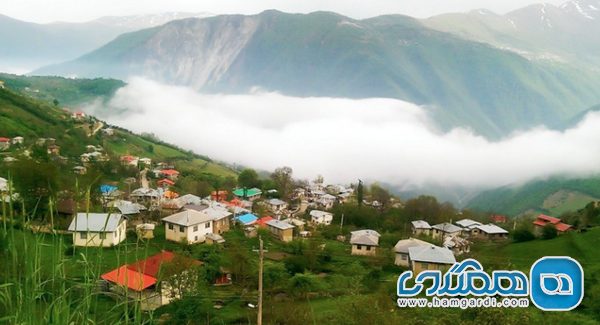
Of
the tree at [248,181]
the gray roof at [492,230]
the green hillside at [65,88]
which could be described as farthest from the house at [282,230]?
the green hillside at [65,88]

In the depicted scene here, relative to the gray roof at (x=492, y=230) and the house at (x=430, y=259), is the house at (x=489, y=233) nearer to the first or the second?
the gray roof at (x=492, y=230)

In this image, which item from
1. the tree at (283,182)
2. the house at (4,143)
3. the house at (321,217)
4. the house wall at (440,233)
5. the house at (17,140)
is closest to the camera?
the house wall at (440,233)

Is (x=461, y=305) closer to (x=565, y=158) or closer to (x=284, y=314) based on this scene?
(x=284, y=314)

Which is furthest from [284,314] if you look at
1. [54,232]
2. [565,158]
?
[565,158]

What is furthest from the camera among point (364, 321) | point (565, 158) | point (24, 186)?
point (565, 158)

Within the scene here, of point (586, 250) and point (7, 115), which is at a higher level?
point (7, 115)

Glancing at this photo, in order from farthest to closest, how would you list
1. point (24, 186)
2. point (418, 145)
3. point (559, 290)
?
point (418, 145) → point (24, 186) → point (559, 290)

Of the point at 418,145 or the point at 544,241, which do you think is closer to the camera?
the point at 544,241
